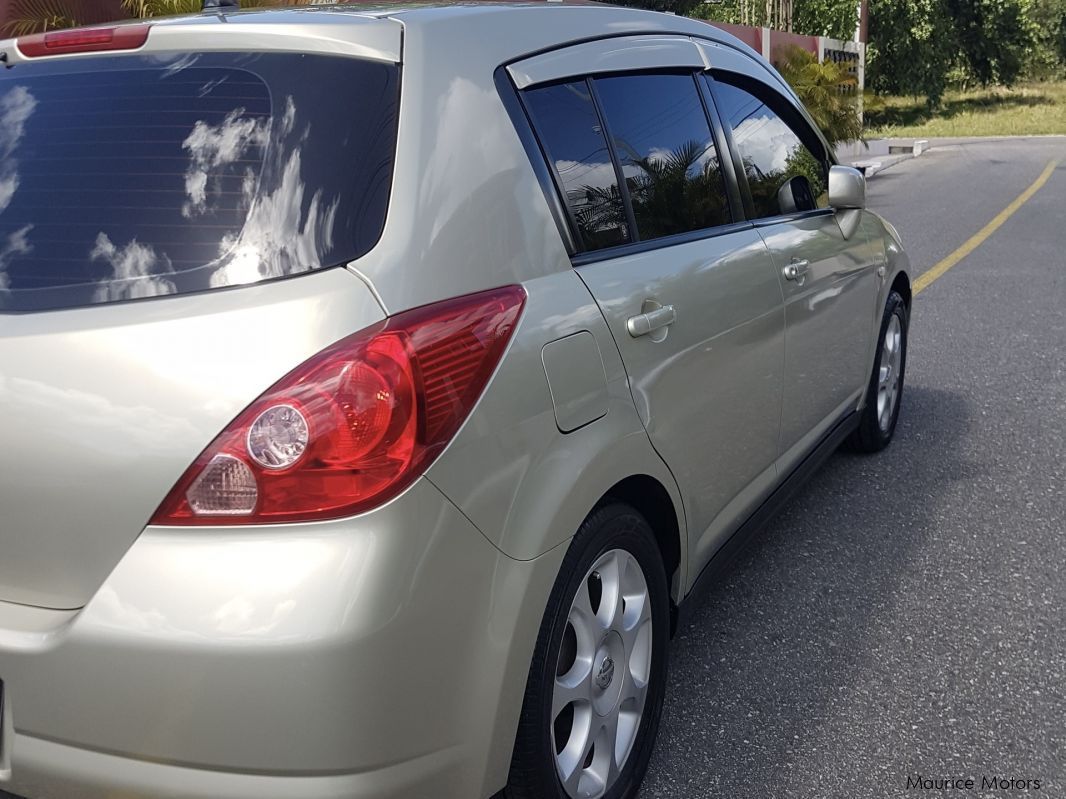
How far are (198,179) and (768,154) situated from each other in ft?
7.11

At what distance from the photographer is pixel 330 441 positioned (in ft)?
5.78

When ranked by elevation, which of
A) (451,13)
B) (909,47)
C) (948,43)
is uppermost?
(451,13)

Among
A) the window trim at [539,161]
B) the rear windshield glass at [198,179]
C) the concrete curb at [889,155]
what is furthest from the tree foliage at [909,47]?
Answer: the rear windshield glass at [198,179]

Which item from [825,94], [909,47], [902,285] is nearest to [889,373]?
[902,285]

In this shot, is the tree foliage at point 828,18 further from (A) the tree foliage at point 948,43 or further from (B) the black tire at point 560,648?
(B) the black tire at point 560,648

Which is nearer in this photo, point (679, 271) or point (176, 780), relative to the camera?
point (176, 780)

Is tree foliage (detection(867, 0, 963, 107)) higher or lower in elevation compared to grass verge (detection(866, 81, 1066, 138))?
higher

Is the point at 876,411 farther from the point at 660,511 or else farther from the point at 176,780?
the point at 176,780

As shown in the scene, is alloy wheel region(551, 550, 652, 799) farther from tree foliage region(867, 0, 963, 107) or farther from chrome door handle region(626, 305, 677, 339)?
tree foliage region(867, 0, 963, 107)

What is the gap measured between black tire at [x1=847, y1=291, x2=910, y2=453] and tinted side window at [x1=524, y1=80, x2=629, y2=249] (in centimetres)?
236

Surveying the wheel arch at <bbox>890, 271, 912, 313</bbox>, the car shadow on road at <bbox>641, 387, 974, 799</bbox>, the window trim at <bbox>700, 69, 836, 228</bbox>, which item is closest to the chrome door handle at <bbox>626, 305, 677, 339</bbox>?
the window trim at <bbox>700, 69, 836, 228</bbox>

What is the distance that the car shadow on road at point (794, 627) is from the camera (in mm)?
2732

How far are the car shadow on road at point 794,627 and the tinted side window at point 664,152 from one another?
110cm

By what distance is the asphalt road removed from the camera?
106 inches
